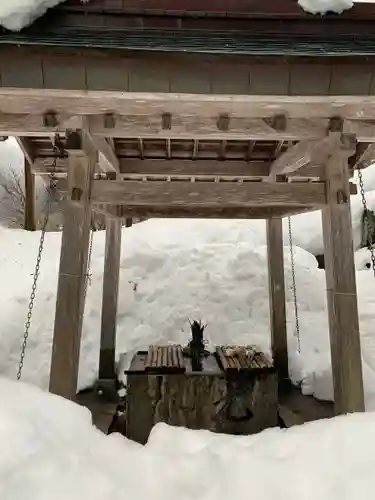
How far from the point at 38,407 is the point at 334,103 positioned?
3.07 m

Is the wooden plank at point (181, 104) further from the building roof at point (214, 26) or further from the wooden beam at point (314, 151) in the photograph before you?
the building roof at point (214, 26)

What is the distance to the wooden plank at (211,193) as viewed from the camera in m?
4.34

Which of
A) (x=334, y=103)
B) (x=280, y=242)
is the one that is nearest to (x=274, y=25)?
(x=334, y=103)

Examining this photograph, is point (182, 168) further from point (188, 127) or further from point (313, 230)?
point (313, 230)

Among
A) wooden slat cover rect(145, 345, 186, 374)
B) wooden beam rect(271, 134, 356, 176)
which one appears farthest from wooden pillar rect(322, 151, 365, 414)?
wooden slat cover rect(145, 345, 186, 374)

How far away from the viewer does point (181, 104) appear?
11.9ft

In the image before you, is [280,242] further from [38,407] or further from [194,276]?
[38,407]

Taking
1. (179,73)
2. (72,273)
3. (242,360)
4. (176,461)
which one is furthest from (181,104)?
(242,360)

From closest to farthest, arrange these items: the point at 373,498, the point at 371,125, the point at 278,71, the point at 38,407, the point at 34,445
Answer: the point at 373,498 < the point at 34,445 < the point at 38,407 < the point at 278,71 < the point at 371,125

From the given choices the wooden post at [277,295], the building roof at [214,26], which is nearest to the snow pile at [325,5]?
the building roof at [214,26]

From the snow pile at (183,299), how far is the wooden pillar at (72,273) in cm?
326

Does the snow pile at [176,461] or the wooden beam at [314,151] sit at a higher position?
the wooden beam at [314,151]

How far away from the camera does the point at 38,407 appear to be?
2.71 m

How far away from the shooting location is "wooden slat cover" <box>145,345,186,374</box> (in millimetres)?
4973
